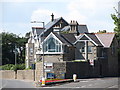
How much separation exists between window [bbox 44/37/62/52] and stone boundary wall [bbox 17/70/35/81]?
479cm

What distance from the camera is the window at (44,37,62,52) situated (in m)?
54.9

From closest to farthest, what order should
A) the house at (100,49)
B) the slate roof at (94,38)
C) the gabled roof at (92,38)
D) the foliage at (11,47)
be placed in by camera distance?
the house at (100,49) → the gabled roof at (92,38) → the slate roof at (94,38) → the foliage at (11,47)

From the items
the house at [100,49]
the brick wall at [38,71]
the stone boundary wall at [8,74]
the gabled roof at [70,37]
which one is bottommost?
the stone boundary wall at [8,74]

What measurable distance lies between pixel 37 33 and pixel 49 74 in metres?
26.1

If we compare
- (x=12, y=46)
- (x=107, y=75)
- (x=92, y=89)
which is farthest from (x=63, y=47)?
(x=12, y=46)

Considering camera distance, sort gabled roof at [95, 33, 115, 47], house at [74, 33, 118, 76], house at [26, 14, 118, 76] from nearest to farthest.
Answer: house at [26, 14, 118, 76]
house at [74, 33, 118, 76]
gabled roof at [95, 33, 115, 47]

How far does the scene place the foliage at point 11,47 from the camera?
87688 millimetres

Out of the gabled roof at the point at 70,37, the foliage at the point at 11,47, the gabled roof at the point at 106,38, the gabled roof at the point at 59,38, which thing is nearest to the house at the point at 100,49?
the gabled roof at the point at 106,38

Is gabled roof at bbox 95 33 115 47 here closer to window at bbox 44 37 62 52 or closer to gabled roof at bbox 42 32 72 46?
gabled roof at bbox 42 32 72 46

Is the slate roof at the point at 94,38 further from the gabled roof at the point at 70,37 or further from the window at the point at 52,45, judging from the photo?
the window at the point at 52,45

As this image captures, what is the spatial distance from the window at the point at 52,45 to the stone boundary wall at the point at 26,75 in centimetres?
479

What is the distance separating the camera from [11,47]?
91.8m

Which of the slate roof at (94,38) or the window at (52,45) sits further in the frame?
the slate roof at (94,38)

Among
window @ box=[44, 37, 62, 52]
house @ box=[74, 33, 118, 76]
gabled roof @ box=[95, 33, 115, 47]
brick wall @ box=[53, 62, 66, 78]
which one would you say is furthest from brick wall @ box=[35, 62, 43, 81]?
gabled roof @ box=[95, 33, 115, 47]
